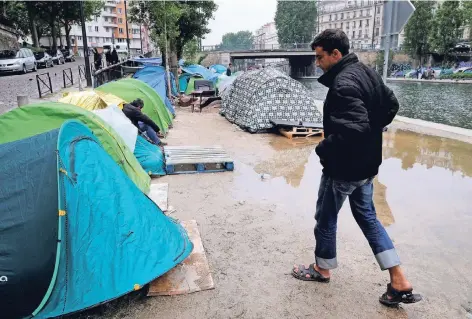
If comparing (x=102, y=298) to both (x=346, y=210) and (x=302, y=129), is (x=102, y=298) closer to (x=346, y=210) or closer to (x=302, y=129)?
(x=346, y=210)

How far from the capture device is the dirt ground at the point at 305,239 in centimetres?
311

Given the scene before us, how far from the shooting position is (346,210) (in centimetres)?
532

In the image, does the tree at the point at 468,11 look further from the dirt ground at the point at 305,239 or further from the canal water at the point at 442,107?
the dirt ground at the point at 305,239

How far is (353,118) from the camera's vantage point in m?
2.66

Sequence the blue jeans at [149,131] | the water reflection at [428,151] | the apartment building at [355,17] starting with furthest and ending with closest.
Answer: the apartment building at [355,17] → the blue jeans at [149,131] → the water reflection at [428,151]

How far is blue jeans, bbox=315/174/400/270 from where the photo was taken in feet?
9.72

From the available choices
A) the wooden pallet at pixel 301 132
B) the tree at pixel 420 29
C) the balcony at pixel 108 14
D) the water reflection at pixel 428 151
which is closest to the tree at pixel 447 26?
the tree at pixel 420 29

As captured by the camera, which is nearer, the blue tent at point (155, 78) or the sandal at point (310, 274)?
the sandal at point (310, 274)

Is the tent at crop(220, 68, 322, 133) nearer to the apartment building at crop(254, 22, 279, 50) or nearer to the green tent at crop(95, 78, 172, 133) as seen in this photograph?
the green tent at crop(95, 78, 172, 133)

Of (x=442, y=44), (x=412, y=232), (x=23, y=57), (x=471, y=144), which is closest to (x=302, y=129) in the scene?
(x=471, y=144)

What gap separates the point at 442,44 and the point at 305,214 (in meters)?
52.9

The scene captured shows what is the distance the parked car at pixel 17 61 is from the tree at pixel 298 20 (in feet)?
213

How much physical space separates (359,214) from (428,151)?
689 centimetres

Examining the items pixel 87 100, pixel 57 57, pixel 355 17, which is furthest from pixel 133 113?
pixel 355 17
